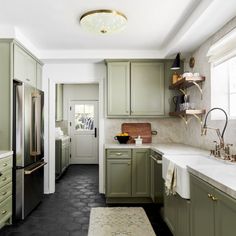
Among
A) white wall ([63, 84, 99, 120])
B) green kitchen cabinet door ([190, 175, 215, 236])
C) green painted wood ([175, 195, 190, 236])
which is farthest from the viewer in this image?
white wall ([63, 84, 99, 120])

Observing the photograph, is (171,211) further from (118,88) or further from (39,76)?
(39,76)

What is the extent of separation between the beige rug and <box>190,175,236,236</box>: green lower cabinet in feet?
3.28

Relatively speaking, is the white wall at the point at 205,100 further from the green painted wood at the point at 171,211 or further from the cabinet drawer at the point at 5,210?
the cabinet drawer at the point at 5,210

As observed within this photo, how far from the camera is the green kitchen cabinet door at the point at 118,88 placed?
4070 millimetres

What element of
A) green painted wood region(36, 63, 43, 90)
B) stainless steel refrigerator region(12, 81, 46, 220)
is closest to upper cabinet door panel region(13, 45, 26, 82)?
stainless steel refrigerator region(12, 81, 46, 220)

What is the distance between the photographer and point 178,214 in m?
2.35

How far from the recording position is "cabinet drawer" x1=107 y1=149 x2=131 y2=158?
375 centimetres

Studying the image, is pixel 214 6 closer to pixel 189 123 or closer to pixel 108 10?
pixel 108 10

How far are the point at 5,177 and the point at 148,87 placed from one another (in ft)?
8.32

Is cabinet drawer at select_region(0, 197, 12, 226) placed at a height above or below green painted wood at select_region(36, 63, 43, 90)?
below

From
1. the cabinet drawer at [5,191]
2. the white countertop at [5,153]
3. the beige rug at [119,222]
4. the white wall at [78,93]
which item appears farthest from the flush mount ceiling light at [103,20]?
the white wall at [78,93]

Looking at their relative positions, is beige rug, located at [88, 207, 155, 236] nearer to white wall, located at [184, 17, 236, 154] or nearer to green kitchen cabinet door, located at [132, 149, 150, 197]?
green kitchen cabinet door, located at [132, 149, 150, 197]

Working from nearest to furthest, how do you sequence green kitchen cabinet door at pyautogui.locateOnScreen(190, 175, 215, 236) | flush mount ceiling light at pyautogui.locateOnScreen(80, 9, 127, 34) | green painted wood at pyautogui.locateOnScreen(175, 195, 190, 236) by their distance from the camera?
1. green kitchen cabinet door at pyautogui.locateOnScreen(190, 175, 215, 236)
2. green painted wood at pyautogui.locateOnScreen(175, 195, 190, 236)
3. flush mount ceiling light at pyautogui.locateOnScreen(80, 9, 127, 34)

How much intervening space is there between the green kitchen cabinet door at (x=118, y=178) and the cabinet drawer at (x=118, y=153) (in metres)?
0.06
